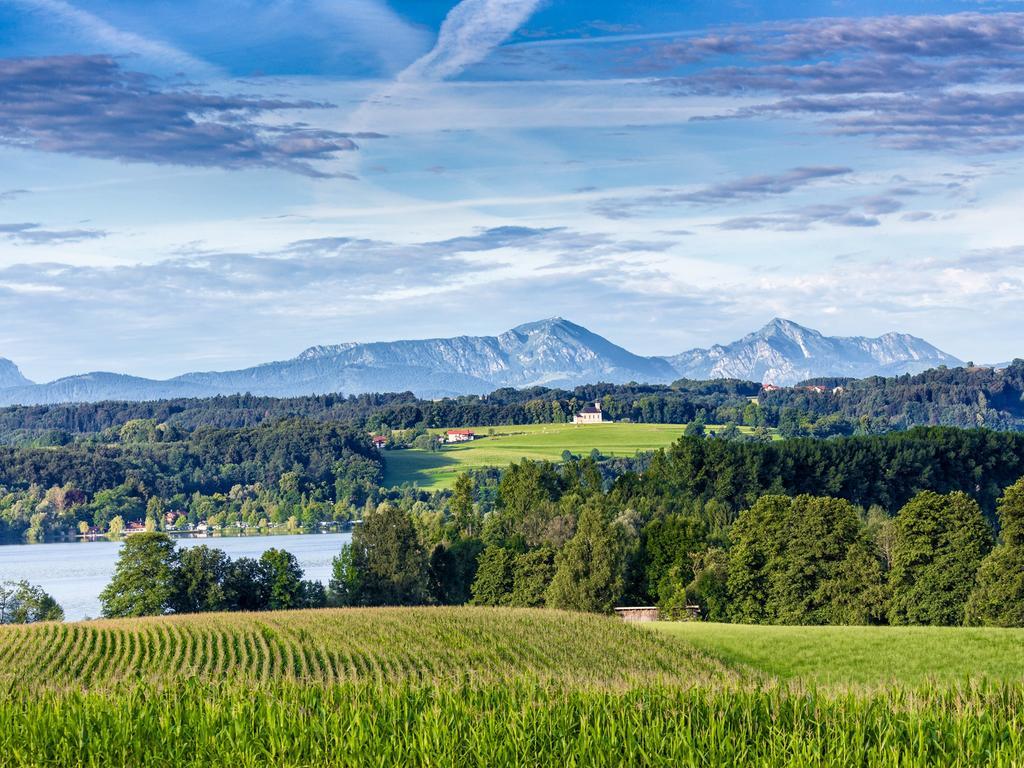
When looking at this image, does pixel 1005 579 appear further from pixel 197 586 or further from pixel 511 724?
pixel 511 724

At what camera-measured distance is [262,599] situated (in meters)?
74.4

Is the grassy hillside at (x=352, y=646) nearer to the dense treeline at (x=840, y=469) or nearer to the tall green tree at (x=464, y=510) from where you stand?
the tall green tree at (x=464, y=510)

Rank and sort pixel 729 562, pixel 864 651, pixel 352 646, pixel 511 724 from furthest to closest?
pixel 729 562, pixel 352 646, pixel 864 651, pixel 511 724

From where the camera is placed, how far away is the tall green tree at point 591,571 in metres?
72.4

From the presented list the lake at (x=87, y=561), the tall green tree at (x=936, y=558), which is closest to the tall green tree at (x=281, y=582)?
the lake at (x=87, y=561)

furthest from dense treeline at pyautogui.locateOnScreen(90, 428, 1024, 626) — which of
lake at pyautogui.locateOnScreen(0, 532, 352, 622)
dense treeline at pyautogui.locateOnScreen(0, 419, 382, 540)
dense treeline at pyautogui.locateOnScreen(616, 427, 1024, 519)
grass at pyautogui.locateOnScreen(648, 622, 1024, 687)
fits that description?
dense treeline at pyautogui.locateOnScreen(0, 419, 382, 540)

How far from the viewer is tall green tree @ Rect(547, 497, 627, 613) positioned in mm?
72438

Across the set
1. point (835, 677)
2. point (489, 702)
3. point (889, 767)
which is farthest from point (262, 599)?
point (889, 767)

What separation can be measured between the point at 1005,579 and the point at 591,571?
25.0 m

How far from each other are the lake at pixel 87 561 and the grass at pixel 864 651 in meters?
49.6

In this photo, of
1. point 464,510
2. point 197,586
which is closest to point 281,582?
point 197,586

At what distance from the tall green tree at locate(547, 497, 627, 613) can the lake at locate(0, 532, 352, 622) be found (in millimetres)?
32298

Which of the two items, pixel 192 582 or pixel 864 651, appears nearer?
pixel 864 651

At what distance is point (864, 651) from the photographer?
43344 mm
